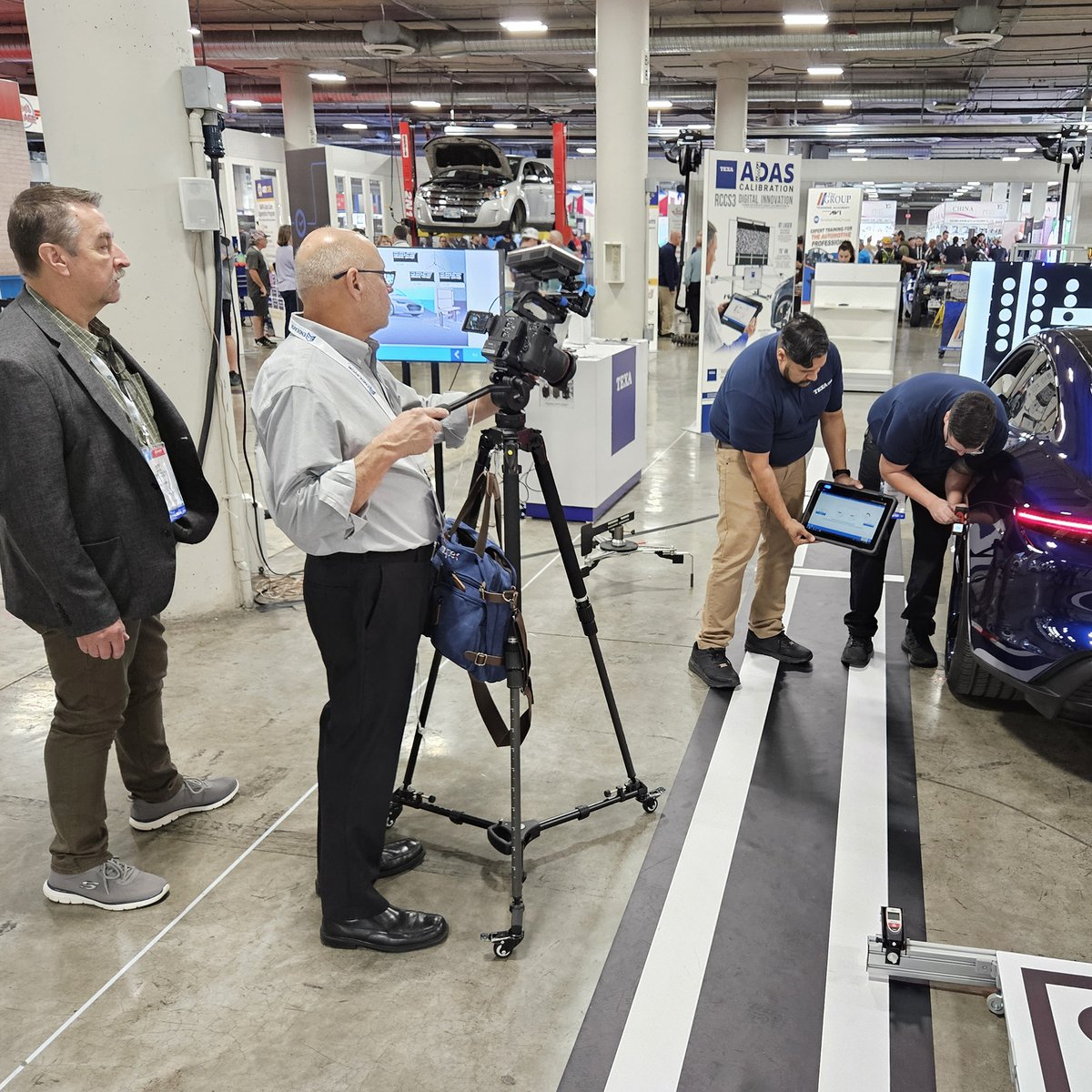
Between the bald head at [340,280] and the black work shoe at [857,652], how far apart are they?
274 cm

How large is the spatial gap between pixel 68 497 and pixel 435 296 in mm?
3506

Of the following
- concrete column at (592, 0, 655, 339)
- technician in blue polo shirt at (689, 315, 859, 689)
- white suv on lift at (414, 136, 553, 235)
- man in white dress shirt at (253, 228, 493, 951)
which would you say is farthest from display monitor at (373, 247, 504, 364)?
white suv on lift at (414, 136, 553, 235)

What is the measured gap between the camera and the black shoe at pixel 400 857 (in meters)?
2.76

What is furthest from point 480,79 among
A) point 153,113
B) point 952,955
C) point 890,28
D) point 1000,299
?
point 952,955

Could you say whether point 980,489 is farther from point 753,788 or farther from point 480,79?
point 480,79

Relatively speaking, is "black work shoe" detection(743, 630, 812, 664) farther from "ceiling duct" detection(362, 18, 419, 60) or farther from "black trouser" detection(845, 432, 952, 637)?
"ceiling duct" detection(362, 18, 419, 60)

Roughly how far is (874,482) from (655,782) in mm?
1855

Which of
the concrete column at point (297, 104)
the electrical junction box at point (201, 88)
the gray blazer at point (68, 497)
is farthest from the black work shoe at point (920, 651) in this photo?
the concrete column at point (297, 104)

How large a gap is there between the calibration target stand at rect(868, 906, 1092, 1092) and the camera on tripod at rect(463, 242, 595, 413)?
5.07 feet

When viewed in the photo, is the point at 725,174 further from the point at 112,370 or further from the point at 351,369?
the point at 351,369

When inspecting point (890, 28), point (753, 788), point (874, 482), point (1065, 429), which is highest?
point (890, 28)

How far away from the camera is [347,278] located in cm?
219

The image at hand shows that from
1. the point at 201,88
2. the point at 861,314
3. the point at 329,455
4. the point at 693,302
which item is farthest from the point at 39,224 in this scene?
the point at 693,302

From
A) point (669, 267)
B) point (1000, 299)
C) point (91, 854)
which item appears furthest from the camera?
point (669, 267)
